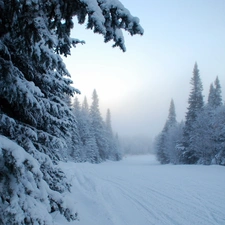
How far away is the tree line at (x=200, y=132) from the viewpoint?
79.4 feet

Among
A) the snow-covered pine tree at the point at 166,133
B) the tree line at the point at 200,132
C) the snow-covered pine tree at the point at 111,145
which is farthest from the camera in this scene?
the snow-covered pine tree at the point at 111,145

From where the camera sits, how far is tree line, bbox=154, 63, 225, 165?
2420 cm

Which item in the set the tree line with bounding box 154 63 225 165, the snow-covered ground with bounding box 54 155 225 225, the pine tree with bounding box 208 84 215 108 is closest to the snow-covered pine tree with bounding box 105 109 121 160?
the tree line with bounding box 154 63 225 165

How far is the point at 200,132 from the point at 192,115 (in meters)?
5.67

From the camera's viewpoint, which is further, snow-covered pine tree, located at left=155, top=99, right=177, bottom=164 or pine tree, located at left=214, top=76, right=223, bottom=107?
snow-covered pine tree, located at left=155, top=99, right=177, bottom=164

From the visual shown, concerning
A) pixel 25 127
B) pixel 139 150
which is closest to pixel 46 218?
pixel 25 127

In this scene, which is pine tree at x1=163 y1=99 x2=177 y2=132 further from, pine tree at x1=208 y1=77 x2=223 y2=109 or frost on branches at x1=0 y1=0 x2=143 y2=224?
frost on branches at x1=0 y1=0 x2=143 y2=224

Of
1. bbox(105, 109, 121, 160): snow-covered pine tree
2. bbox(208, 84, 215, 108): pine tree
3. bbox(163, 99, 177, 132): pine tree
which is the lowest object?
bbox(105, 109, 121, 160): snow-covered pine tree

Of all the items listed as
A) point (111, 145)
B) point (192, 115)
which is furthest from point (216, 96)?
point (111, 145)

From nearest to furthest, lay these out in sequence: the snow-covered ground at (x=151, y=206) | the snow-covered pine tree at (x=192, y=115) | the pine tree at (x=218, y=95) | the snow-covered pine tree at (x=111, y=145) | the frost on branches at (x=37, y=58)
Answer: the frost on branches at (x=37, y=58), the snow-covered ground at (x=151, y=206), the snow-covered pine tree at (x=192, y=115), the pine tree at (x=218, y=95), the snow-covered pine tree at (x=111, y=145)

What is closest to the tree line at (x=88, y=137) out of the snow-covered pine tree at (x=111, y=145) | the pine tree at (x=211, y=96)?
the snow-covered pine tree at (x=111, y=145)

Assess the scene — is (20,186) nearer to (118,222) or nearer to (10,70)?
(10,70)

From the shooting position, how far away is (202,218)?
5.04 meters

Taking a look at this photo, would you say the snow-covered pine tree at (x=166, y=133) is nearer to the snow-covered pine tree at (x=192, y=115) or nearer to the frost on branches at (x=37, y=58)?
the snow-covered pine tree at (x=192, y=115)
